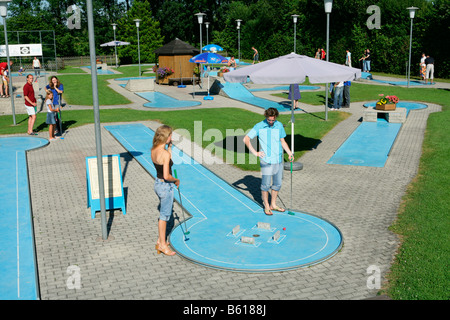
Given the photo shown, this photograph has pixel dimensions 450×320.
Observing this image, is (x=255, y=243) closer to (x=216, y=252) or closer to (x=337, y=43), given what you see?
(x=216, y=252)

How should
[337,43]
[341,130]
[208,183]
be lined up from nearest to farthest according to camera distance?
1. [208,183]
2. [341,130]
3. [337,43]

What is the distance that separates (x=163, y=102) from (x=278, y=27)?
28643 millimetres

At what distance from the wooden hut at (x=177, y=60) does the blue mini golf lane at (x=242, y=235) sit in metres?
22.5

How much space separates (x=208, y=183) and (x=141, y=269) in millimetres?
4375

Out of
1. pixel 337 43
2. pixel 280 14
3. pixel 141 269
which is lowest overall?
pixel 141 269

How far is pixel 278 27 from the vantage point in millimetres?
50469

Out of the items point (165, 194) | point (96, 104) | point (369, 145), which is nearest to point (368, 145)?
point (369, 145)

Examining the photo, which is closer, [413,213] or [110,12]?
[413,213]

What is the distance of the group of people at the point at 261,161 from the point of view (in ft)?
23.8

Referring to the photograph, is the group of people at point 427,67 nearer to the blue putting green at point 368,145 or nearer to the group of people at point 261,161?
the blue putting green at point 368,145

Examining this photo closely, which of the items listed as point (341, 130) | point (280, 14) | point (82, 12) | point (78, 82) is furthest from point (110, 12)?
point (341, 130)

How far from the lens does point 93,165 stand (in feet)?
30.7

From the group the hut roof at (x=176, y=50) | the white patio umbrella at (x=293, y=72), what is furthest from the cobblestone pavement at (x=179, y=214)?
the hut roof at (x=176, y=50)

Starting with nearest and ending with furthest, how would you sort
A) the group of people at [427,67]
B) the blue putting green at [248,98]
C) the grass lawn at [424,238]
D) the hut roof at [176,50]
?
1. the grass lawn at [424,238]
2. the blue putting green at [248,98]
3. the group of people at [427,67]
4. the hut roof at [176,50]
